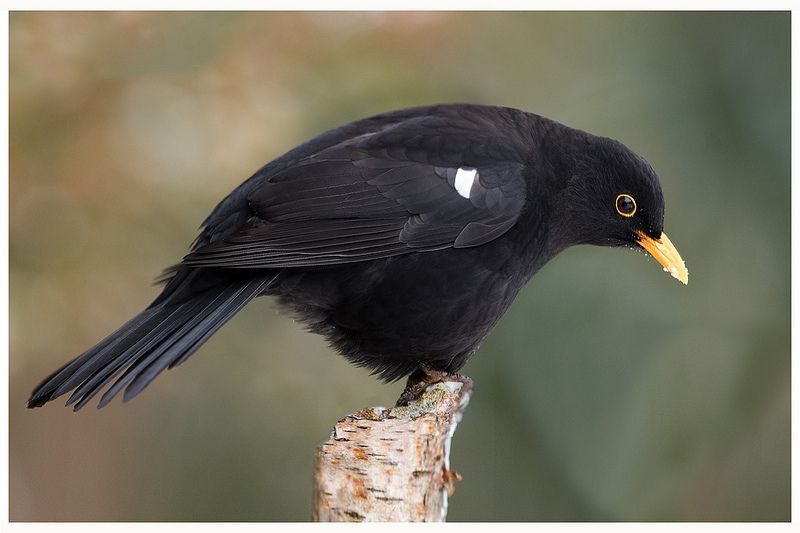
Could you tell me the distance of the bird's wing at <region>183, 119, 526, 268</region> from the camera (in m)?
3.42

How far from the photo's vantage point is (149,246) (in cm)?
547

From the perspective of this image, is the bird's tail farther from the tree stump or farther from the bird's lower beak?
the bird's lower beak

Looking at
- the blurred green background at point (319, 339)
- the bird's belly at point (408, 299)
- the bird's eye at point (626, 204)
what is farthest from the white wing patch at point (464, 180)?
the blurred green background at point (319, 339)

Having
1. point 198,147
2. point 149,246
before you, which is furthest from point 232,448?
point 198,147

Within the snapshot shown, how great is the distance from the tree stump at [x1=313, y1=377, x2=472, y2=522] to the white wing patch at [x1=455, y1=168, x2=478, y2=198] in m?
0.93

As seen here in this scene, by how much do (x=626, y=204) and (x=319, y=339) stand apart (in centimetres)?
237

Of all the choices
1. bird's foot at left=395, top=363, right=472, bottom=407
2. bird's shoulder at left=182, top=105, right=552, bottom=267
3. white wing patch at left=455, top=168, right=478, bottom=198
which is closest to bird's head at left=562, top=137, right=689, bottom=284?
bird's shoulder at left=182, top=105, right=552, bottom=267

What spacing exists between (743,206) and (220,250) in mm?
3071

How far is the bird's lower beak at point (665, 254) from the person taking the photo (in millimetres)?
4023

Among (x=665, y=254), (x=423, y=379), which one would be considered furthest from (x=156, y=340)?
(x=665, y=254)

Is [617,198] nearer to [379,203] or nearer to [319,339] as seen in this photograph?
[379,203]

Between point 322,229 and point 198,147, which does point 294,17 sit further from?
point 322,229

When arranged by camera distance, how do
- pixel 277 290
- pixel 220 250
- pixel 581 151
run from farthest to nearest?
pixel 581 151, pixel 277 290, pixel 220 250

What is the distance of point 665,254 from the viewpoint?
4047 mm
